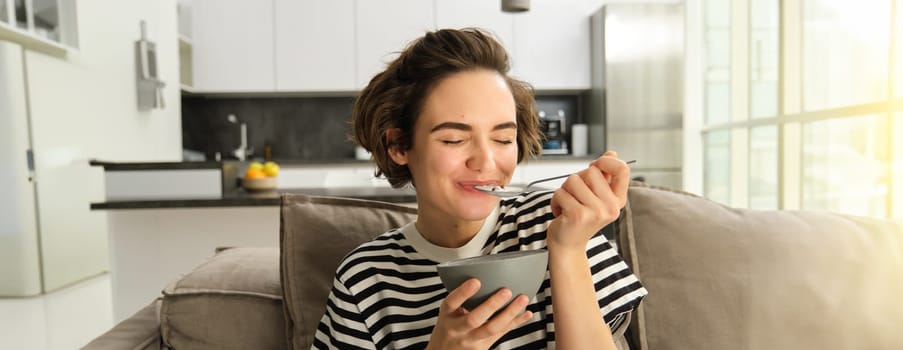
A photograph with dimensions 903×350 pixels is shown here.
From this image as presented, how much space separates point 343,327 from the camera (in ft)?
3.42

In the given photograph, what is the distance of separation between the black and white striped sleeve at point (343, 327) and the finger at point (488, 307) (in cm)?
35

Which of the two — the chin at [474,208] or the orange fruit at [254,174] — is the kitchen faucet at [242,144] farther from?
the chin at [474,208]

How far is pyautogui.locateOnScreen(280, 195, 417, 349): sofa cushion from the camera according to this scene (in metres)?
1.21

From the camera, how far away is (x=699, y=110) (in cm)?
430

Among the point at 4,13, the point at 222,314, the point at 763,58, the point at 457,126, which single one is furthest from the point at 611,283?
the point at 4,13

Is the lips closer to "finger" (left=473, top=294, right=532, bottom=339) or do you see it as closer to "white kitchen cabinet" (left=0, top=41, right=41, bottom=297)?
"finger" (left=473, top=294, right=532, bottom=339)

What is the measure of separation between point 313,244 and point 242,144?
4446 mm

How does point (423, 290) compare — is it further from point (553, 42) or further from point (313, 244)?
point (553, 42)

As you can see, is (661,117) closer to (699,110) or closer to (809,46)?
(699,110)

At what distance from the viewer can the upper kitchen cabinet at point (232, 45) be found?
16.3 feet

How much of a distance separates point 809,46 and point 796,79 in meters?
0.15

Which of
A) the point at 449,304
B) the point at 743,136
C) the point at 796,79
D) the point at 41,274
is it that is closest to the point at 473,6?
the point at 743,136

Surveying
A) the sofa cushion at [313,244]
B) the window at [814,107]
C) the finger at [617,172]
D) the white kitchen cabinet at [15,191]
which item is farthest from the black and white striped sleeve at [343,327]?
the white kitchen cabinet at [15,191]

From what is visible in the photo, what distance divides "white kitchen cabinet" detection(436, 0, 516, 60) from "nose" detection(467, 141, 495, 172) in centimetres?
422
